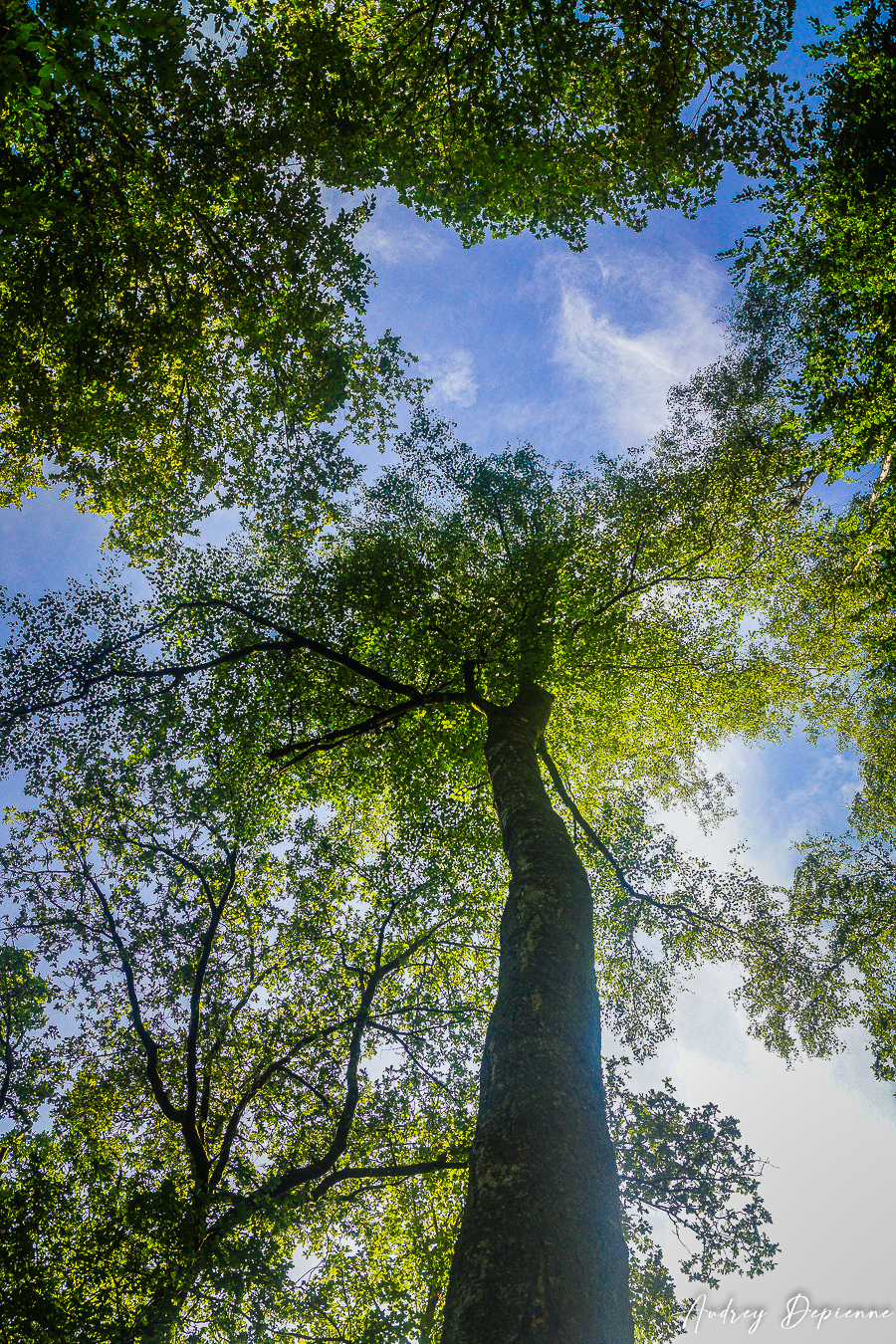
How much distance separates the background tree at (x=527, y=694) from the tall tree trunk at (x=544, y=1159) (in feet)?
0.05

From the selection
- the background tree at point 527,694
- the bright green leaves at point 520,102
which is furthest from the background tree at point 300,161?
the background tree at point 527,694

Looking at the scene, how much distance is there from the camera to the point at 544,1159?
3.68 metres

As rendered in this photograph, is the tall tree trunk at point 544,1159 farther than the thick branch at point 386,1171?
No

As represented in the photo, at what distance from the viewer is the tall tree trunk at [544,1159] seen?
2.99 metres

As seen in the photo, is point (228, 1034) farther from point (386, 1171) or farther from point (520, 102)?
point (520, 102)

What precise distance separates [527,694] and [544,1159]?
345 inches

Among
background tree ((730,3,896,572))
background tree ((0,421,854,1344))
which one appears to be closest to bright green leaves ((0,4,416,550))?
background tree ((0,421,854,1344))

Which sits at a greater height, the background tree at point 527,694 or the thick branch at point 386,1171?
the background tree at point 527,694

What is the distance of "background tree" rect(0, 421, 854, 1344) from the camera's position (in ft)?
12.3

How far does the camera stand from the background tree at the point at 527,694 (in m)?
3.75

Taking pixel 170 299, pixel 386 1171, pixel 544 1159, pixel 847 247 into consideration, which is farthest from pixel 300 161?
pixel 386 1171

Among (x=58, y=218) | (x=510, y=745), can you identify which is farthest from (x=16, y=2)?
(x=510, y=745)

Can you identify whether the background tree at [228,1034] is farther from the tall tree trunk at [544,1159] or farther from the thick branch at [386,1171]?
the tall tree trunk at [544,1159]

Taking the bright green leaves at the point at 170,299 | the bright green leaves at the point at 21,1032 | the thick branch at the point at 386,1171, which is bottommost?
the thick branch at the point at 386,1171
